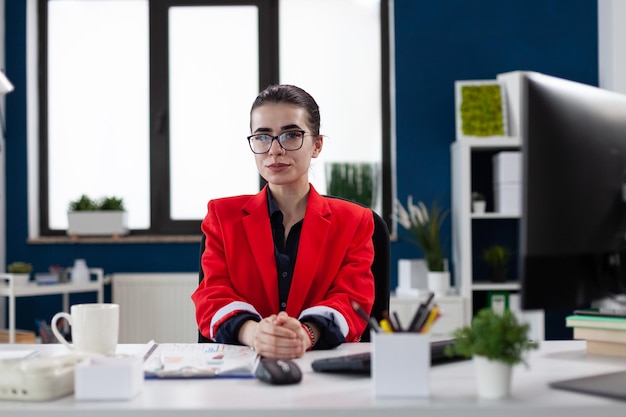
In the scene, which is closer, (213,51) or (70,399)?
(70,399)

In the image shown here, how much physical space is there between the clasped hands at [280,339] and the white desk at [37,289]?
2.44 m

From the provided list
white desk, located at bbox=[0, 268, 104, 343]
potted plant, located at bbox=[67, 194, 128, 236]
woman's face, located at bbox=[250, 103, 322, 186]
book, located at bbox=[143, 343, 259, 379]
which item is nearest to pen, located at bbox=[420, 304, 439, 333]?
book, located at bbox=[143, 343, 259, 379]

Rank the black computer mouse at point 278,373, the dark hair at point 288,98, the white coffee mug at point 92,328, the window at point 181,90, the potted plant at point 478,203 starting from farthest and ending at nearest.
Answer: the window at point 181,90 < the potted plant at point 478,203 < the dark hair at point 288,98 < the white coffee mug at point 92,328 < the black computer mouse at point 278,373

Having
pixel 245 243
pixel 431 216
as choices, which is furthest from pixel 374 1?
pixel 245 243

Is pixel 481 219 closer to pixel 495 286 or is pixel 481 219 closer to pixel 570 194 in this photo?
pixel 495 286

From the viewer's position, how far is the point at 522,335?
0.91 m

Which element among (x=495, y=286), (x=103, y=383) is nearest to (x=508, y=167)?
(x=495, y=286)

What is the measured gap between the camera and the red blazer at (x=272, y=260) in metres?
1.66

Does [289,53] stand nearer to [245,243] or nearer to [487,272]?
[487,272]

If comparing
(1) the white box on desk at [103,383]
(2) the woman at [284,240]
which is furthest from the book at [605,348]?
(1) the white box on desk at [103,383]

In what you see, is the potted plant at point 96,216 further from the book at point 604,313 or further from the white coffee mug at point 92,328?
the book at point 604,313

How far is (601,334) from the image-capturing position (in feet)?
4.27

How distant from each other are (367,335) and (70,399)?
0.91 metres

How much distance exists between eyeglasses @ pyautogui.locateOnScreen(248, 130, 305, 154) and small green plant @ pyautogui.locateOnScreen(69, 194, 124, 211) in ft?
7.94
